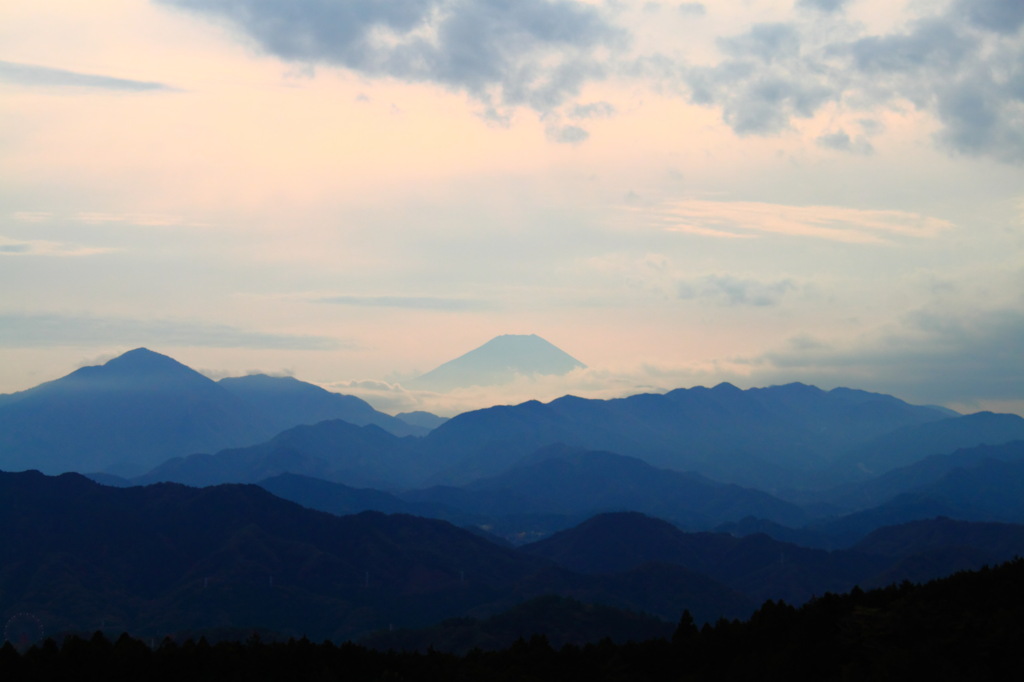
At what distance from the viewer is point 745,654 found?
97.1 metres

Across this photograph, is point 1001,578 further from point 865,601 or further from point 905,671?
point 905,671

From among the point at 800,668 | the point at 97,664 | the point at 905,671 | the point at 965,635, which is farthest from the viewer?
the point at 97,664

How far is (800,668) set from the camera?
283 ft

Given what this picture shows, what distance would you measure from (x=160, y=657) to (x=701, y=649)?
51574 millimetres

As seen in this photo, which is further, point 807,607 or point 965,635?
point 807,607

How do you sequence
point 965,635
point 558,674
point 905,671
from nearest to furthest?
1. point 905,671
2. point 965,635
3. point 558,674

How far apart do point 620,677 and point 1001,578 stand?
3552cm

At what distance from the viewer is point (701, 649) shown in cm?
10200

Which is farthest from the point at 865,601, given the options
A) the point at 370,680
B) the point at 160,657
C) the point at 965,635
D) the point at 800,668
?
the point at 160,657

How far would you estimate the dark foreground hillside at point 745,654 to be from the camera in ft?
242

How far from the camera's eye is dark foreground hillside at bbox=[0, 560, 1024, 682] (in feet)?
→ 242

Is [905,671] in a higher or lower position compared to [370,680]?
higher

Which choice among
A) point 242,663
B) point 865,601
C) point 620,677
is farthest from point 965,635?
point 242,663

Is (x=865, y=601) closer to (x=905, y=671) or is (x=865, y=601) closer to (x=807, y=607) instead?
(x=807, y=607)
